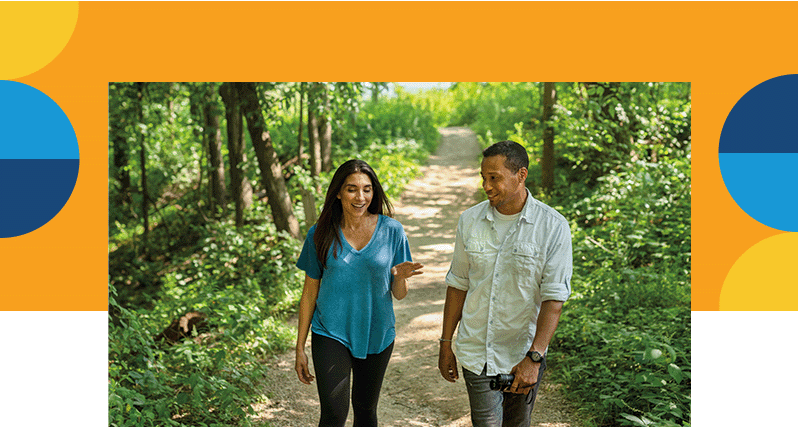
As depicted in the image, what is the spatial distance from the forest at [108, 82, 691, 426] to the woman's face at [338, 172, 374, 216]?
2.04 m

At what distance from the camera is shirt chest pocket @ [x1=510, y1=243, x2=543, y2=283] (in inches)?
116

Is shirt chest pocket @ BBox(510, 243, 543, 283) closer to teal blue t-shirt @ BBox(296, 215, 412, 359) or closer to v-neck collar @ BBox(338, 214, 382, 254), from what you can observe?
teal blue t-shirt @ BBox(296, 215, 412, 359)

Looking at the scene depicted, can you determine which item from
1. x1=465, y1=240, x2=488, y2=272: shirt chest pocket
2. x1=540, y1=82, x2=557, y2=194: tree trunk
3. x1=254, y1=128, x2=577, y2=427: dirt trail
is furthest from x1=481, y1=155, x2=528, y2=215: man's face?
x1=540, y1=82, x2=557, y2=194: tree trunk

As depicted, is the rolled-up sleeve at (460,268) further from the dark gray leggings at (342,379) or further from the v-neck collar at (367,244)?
the dark gray leggings at (342,379)

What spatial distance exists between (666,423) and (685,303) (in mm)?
3040

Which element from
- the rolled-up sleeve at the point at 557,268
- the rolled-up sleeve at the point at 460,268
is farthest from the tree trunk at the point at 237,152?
the rolled-up sleeve at the point at 557,268

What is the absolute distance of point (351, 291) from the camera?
331 centimetres

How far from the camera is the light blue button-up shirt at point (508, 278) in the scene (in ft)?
9.70

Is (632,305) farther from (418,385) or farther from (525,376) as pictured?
(525,376)

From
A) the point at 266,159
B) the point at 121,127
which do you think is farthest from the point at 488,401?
the point at 121,127

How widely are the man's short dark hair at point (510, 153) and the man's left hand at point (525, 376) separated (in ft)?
3.22

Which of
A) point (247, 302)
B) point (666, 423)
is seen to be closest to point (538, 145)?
point (247, 302)
